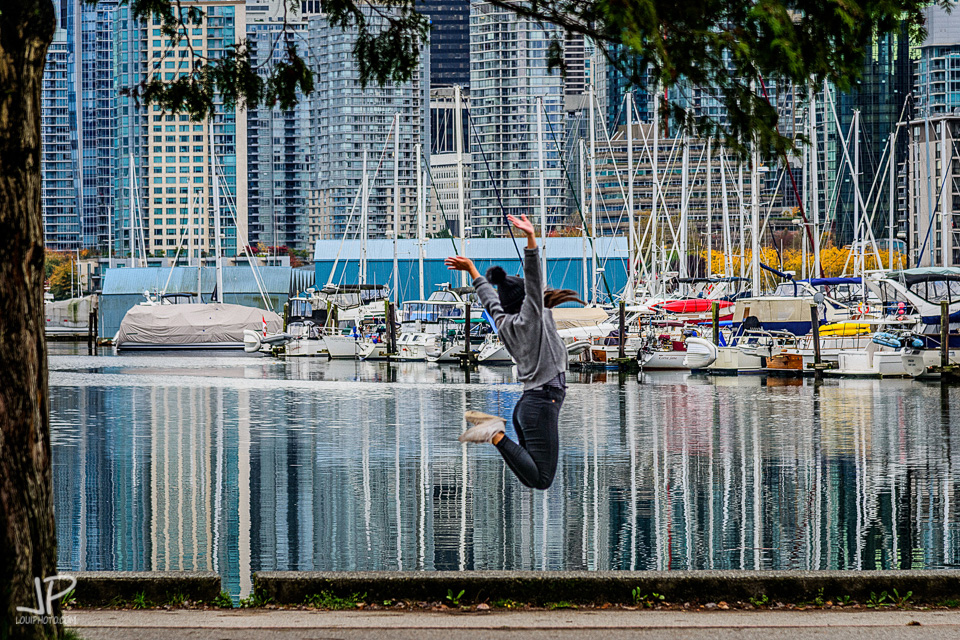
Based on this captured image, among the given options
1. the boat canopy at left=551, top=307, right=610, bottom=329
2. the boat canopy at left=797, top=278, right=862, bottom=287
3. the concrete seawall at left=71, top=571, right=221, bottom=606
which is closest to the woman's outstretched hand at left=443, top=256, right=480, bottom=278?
the concrete seawall at left=71, top=571, right=221, bottom=606

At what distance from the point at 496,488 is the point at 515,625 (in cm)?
916

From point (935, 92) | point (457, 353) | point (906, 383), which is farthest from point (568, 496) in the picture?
point (935, 92)

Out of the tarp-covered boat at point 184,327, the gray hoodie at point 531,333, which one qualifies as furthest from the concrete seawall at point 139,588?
the tarp-covered boat at point 184,327

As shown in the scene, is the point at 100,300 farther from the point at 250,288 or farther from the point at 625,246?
the point at 625,246

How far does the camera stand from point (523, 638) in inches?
271

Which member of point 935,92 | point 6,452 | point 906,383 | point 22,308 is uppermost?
point 935,92

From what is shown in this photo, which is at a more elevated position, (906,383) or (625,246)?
(625,246)

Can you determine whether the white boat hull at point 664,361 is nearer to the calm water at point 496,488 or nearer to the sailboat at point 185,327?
the calm water at point 496,488

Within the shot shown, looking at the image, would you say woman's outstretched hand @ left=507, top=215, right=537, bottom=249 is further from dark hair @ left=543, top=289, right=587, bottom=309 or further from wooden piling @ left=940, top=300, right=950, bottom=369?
wooden piling @ left=940, top=300, right=950, bottom=369

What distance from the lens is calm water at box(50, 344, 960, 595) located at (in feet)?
39.1

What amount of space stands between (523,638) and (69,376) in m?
44.1

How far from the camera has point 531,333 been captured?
7805 mm

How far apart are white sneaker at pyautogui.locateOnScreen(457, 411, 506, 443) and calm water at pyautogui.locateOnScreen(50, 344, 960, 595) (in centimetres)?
383

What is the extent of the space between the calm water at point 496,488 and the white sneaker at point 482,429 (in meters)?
3.83
